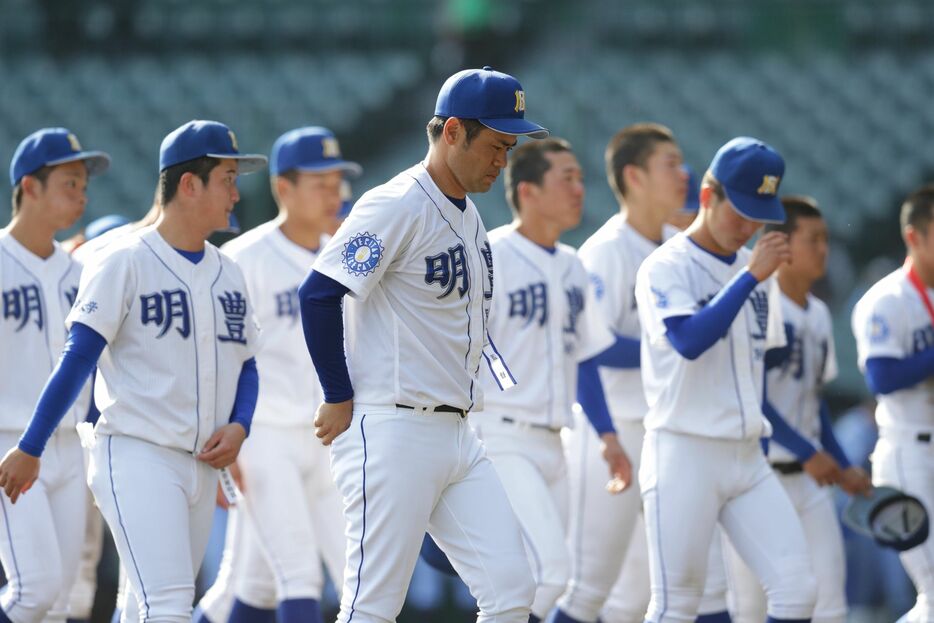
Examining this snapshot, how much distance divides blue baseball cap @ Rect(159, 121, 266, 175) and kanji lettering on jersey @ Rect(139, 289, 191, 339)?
17.1 inches

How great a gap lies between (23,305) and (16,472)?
1.25 m

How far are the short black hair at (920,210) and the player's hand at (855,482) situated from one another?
3.72 feet

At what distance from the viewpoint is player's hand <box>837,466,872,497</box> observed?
6.13 meters

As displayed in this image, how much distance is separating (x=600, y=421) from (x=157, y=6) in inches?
412

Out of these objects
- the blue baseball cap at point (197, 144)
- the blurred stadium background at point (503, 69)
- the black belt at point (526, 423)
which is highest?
the blurred stadium background at point (503, 69)

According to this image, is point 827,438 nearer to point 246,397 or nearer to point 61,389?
point 246,397

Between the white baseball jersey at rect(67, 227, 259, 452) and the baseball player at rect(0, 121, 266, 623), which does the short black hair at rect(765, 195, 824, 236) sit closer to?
the baseball player at rect(0, 121, 266, 623)

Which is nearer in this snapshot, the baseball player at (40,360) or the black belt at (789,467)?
the baseball player at (40,360)

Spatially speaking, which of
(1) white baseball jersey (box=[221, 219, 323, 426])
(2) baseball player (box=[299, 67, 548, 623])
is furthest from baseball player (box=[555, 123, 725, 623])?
(2) baseball player (box=[299, 67, 548, 623])

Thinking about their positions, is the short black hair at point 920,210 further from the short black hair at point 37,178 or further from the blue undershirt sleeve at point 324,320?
the short black hair at point 37,178

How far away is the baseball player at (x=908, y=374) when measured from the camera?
→ 20.1ft

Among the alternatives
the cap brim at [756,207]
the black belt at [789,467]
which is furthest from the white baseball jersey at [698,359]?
the black belt at [789,467]

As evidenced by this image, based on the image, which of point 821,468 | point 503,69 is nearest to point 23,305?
point 821,468

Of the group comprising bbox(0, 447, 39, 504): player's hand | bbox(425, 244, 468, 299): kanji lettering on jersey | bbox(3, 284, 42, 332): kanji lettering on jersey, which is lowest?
bbox(0, 447, 39, 504): player's hand
